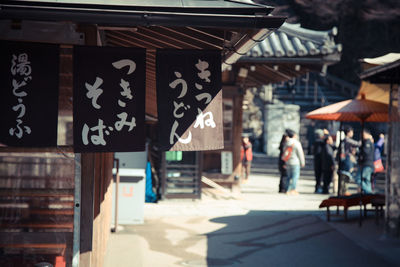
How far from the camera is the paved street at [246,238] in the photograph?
9.68 meters

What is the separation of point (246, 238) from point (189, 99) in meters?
6.07

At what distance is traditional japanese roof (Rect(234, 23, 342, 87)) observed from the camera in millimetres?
15727

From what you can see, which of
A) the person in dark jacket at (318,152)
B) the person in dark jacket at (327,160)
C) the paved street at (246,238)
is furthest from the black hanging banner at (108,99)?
the person in dark jacket at (318,152)

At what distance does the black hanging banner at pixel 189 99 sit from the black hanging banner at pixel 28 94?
1.09 m

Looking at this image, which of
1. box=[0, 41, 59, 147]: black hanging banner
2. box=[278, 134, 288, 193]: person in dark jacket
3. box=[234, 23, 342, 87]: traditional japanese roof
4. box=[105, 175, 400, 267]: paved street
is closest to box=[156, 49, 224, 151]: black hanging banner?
box=[0, 41, 59, 147]: black hanging banner

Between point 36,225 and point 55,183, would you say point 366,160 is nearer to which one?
point 55,183

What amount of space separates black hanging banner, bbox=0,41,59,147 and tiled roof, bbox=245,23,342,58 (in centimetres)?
1028

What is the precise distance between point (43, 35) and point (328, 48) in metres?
11.3

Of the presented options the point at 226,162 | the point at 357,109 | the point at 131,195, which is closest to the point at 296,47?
the point at 357,109

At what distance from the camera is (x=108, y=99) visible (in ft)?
19.5

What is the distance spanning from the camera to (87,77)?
19.4ft

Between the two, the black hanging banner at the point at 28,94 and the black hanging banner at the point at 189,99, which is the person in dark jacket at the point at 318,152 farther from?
the black hanging banner at the point at 28,94

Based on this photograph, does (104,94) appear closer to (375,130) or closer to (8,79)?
(8,79)

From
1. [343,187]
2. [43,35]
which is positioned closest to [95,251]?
[43,35]
